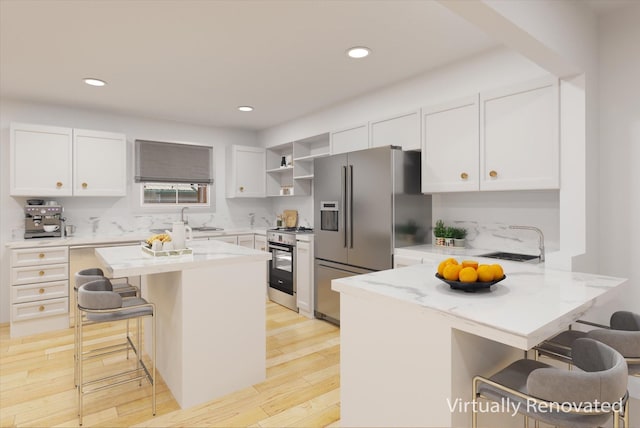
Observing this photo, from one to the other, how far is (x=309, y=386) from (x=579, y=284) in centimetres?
186

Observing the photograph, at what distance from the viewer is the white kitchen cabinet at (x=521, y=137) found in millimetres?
2512

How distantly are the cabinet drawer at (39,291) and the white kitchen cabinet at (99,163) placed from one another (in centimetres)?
107

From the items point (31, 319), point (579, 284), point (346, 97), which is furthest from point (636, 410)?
point (31, 319)

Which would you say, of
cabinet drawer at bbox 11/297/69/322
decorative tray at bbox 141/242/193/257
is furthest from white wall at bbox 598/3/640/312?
cabinet drawer at bbox 11/297/69/322

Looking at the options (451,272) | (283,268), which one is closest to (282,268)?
(283,268)

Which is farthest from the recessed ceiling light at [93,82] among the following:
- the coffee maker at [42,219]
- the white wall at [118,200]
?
the coffee maker at [42,219]

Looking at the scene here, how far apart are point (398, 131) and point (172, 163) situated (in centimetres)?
340

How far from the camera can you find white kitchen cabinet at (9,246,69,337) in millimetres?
3746

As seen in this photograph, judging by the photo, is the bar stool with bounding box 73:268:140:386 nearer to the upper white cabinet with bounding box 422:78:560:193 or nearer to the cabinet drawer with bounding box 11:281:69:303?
the cabinet drawer with bounding box 11:281:69:303

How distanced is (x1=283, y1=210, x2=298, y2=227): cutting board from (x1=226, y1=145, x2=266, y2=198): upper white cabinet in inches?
20.4

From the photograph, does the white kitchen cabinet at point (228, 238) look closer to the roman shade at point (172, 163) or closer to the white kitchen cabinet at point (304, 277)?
the roman shade at point (172, 163)

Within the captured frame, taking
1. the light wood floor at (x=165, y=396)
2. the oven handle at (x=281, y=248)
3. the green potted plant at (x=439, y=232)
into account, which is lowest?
the light wood floor at (x=165, y=396)

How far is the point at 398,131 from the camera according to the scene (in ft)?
11.7

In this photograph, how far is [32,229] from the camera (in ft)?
13.5
